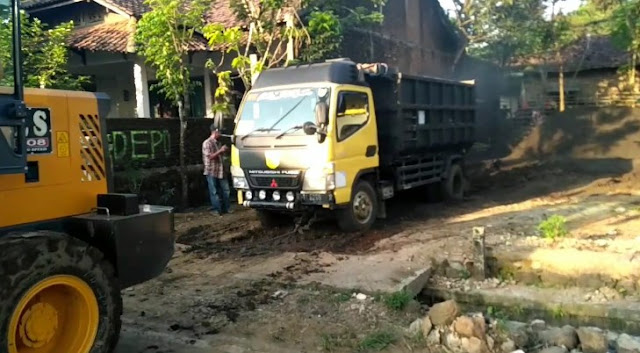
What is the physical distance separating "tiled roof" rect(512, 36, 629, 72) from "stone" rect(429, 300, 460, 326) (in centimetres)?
2372

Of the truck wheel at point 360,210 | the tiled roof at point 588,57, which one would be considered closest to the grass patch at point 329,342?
the truck wheel at point 360,210

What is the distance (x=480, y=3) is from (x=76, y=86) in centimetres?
1564

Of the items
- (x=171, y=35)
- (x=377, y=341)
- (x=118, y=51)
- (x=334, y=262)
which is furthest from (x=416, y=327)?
(x=118, y=51)

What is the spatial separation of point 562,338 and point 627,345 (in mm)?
531

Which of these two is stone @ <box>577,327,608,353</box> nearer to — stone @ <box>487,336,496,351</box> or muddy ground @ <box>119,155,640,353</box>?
stone @ <box>487,336,496,351</box>

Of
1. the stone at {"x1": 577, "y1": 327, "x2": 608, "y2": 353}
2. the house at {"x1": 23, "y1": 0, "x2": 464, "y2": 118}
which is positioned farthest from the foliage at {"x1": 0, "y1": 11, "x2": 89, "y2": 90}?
the stone at {"x1": 577, "y1": 327, "x2": 608, "y2": 353}

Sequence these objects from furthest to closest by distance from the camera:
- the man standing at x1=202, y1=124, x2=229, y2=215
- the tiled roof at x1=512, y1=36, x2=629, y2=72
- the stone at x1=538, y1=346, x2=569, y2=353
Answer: the tiled roof at x1=512, y1=36, x2=629, y2=72, the man standing at x1=202, y1=124, x2=229, y2=215, the stone at x1=538, y1=346, x2=569, y2=353

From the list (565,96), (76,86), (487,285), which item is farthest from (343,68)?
(565,96)

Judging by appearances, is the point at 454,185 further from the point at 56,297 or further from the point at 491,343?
the point at 56,297

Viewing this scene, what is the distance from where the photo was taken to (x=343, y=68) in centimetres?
929

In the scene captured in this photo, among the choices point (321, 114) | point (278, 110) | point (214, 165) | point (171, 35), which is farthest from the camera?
point (171, 35)

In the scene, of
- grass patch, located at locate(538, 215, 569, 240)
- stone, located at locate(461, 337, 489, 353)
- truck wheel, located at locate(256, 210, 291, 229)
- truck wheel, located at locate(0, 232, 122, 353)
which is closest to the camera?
truck wheel, located at locate(0, 232, 122, 353)

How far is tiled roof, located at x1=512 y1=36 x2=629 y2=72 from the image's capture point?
2602 centimetres

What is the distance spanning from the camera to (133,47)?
15328mm
